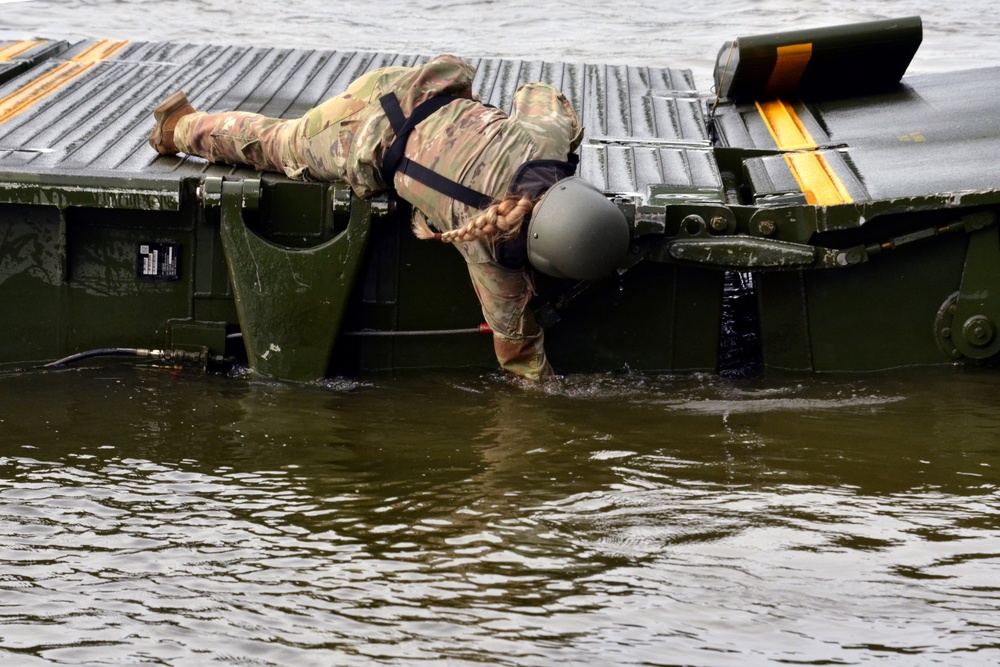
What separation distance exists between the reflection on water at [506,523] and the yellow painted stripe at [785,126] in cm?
115

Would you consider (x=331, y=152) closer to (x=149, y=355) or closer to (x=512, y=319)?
(x=512, y=319)

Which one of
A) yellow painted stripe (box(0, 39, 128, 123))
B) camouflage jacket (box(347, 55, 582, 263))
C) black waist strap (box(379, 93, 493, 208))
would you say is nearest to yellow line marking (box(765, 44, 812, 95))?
camouflage jacket (box(347, 55, 582, 263))

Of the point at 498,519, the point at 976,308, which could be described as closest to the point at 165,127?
the point at 498,519

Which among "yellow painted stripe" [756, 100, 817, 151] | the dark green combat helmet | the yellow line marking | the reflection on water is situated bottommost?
the reflection on water

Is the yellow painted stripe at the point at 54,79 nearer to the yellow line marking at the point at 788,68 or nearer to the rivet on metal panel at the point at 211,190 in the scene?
the rivet on metal panel at the point at 211,190

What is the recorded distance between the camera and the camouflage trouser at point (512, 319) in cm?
464

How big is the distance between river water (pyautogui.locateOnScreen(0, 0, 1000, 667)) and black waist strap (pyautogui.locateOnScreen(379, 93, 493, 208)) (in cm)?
77

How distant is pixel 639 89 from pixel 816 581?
4.06 m

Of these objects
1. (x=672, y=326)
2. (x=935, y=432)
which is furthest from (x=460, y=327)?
(x=935, y=432)

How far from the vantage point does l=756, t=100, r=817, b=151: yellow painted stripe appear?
5.47 meters

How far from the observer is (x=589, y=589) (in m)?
Answer: 3.08

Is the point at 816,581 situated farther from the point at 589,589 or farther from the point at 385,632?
the point at 385,632

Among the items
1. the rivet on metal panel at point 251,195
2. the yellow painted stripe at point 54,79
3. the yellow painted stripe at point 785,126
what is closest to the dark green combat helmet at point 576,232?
the rivet on metal panel at point 251,195

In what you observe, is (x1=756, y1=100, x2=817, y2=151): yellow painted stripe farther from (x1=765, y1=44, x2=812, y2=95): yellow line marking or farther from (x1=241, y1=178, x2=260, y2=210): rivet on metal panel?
(x1=241, y1=178, x2=260, y2=210): rivet on metal panel
